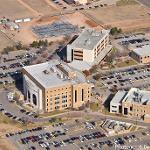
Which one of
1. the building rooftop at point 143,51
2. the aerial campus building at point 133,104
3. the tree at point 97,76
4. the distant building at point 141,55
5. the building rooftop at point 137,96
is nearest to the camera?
the aerial campus building at point 133,104

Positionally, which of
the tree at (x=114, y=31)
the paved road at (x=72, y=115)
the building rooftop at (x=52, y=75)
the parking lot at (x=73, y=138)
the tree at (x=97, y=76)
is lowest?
the parking lot at (x=73, y=138)

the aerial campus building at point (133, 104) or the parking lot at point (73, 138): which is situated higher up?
the aerial campus building at point (133, 104)

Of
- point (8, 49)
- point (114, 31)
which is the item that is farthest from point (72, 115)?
point (114, 31)

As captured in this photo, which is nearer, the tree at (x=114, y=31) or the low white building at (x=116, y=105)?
the low white building at (x=116, y=105)

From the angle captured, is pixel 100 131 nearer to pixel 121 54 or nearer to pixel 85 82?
pixel 85 82

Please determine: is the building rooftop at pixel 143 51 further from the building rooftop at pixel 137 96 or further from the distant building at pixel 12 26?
the distant building at pixel 12 26

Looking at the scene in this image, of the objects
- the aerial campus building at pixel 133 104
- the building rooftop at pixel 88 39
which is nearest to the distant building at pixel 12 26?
the building rooftop at pixel 88 39

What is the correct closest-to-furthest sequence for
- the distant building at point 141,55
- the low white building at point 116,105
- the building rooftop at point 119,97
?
the low white building at point 116,105
the building rooftop at point 119,97
the distant building at point 141,55
